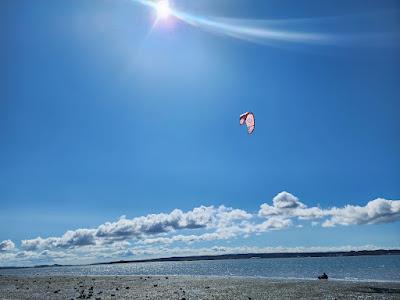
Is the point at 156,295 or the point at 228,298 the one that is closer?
the point at 228,298

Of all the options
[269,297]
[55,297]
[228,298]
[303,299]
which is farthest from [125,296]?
[303,299]

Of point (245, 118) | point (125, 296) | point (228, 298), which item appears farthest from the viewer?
point (125, 296)

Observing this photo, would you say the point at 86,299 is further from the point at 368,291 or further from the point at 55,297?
the point at 368,291

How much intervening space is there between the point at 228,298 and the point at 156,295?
8.42m

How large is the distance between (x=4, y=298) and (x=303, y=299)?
102 ft

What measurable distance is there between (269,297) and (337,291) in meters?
10.0

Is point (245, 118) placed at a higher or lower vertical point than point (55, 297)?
higher

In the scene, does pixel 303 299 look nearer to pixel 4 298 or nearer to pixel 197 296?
pixel 197 296

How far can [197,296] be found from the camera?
4353 cm

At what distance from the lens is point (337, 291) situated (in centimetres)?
4703

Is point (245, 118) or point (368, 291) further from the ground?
point (245, 118)

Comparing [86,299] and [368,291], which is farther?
[368,291]

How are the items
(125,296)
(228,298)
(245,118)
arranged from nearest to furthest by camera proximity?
(245,118)
(228,298)
(125,296)

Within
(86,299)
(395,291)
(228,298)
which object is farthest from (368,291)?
(86,299)
